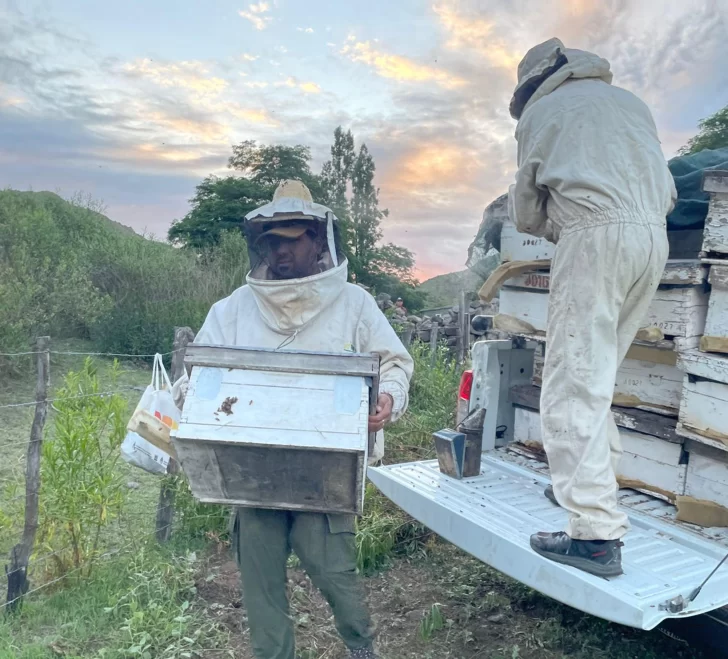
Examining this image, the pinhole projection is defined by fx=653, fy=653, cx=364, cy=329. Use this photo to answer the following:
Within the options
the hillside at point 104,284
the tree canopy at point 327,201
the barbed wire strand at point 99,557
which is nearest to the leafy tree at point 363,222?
the tree canopy at point 327,201

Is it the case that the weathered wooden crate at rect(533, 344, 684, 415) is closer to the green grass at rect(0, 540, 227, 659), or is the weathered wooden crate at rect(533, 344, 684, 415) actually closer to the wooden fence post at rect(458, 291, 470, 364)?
the green grass at rect(0, 540, 227, 659)

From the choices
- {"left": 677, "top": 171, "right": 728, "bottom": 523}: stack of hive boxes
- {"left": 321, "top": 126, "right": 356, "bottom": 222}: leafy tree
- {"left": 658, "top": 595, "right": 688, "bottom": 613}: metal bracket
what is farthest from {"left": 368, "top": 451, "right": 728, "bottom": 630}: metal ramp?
{"left": 321, "top": 126, "right": 356, "bottom": 222}: leafy tree

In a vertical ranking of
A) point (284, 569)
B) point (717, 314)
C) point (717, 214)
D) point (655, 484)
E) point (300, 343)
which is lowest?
point (284, 569)

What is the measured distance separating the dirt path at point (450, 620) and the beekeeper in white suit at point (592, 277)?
108 centimetres

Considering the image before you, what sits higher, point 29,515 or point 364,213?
point 364,213

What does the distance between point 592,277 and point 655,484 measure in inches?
42.2

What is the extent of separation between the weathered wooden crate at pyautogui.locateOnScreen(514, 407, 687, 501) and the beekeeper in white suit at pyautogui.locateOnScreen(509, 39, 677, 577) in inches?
20.3

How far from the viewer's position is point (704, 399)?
8.29 feet

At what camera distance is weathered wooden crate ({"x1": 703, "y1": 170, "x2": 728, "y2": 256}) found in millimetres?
2525

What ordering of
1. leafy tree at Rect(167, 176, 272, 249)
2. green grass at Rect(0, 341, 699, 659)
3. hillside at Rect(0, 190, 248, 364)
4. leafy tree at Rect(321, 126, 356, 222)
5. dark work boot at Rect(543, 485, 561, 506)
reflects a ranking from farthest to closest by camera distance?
leafy tree at Rect(321, 126, 356, 222)
leafy tree at Rect(167, 176, 272, 249)
hillside at Rect(0, 190, 248, 364)
green grass at Rect(0, 341, 699, 659)
dark work boot at Rect(543, 485, 561, 506)

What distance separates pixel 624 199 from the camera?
7.79 ft

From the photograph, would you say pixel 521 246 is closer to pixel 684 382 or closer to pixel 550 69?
pixel 550 69

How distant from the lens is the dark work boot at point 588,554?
226cm

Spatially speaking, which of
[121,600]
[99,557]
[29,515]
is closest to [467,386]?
[121,600]
